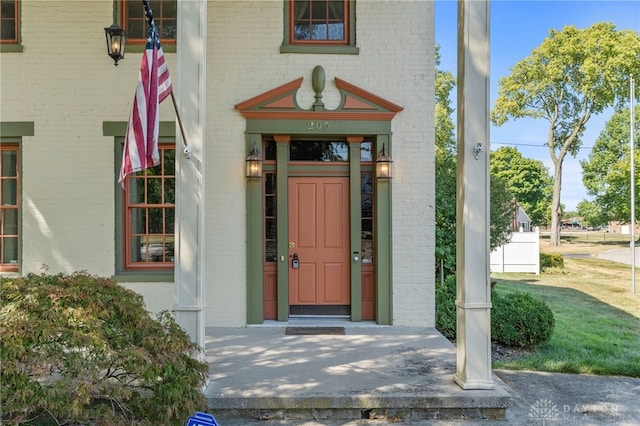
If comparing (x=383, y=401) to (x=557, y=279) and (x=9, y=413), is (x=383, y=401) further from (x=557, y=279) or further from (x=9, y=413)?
(x=557, y=279)

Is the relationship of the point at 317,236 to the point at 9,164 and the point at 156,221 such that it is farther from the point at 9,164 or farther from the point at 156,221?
the point at 9,164

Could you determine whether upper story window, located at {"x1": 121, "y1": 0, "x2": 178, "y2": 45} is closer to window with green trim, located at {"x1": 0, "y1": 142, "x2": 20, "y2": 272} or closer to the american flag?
window with green trim, located at {"x1": 0, "y1": 142, "x2": 20, "y2": 272}

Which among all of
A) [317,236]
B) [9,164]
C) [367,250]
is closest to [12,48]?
[9,164]

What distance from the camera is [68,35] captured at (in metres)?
6.43

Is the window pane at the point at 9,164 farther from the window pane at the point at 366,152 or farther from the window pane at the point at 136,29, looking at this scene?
the window pane at the point at 366,152

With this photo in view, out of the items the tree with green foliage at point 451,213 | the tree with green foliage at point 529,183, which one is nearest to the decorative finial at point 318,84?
the tree with green foliage at point 451,213

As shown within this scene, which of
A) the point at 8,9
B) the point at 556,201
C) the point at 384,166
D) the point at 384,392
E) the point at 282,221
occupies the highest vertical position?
the point at 8,9

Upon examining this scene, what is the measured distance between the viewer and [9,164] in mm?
6555

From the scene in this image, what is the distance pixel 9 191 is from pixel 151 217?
2.20 metres

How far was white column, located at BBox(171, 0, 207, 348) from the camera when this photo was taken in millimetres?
4113

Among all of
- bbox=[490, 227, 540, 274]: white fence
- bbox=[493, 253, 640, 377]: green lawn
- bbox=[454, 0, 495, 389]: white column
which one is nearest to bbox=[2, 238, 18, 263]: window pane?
bbox=[454, 0, 495, 389]: white column

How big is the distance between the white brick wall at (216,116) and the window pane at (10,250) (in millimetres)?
301

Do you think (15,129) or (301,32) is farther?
(301,32)

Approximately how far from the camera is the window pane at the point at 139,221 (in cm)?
654
